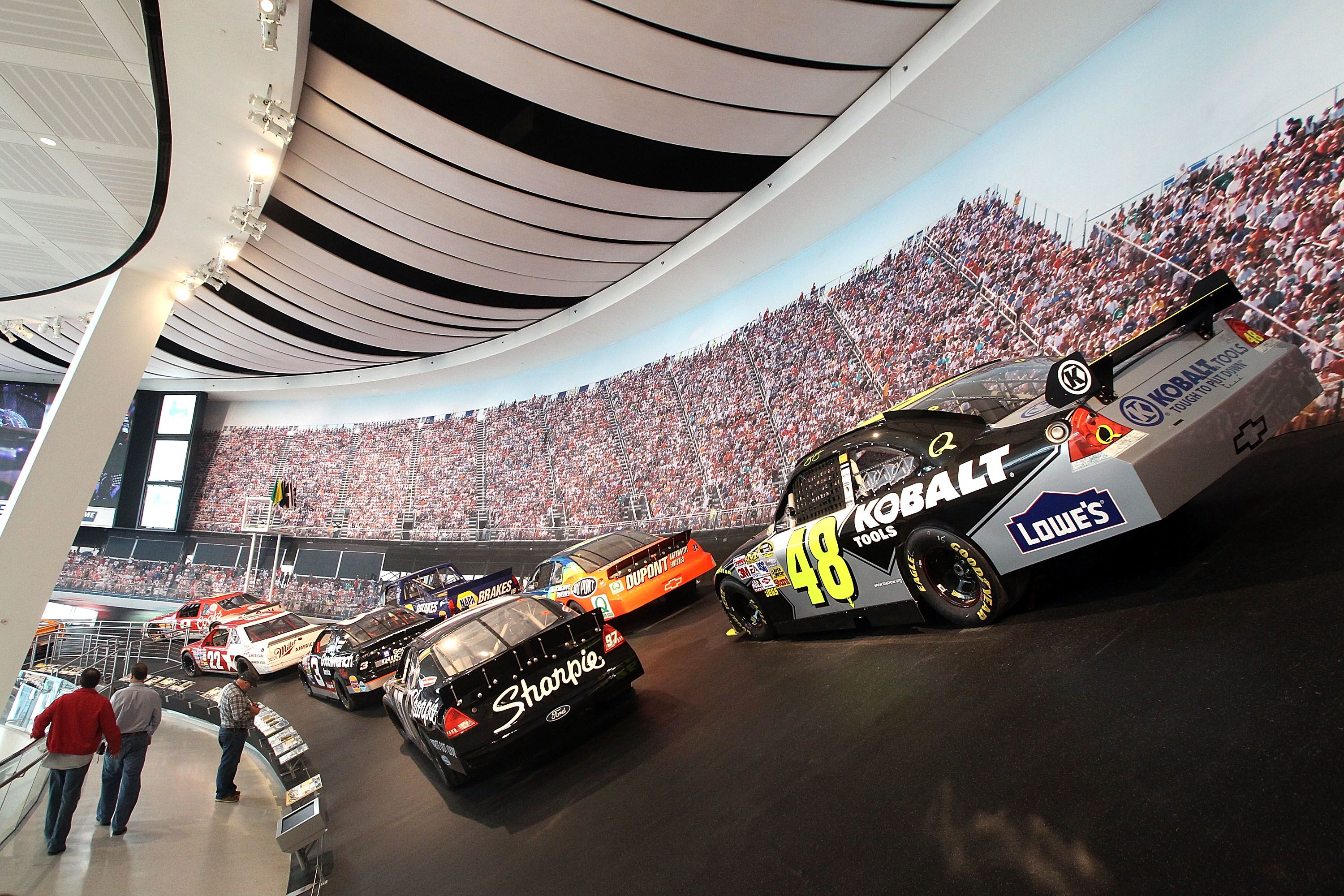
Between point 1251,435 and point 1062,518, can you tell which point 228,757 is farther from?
point 1251,435

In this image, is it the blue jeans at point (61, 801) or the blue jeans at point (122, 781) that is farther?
the blue jeans at point (122, 781)

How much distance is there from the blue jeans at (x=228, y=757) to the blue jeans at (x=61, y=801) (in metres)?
0.98

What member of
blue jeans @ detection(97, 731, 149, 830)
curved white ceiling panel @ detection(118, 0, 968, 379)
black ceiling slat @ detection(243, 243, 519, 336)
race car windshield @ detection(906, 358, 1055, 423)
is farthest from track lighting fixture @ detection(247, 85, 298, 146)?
race car windshield @ detection(906, 358, 1055, 423)

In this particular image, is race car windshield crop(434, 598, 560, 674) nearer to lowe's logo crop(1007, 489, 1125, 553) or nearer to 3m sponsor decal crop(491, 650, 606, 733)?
3m sponsor decal crop(491, 650, 606, 733)

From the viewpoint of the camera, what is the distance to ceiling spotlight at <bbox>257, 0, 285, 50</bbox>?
214 inches

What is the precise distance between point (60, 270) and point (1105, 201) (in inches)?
565

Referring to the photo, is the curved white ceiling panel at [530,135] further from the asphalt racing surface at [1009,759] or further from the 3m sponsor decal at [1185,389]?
the asphalt racing surface at [1009,759]

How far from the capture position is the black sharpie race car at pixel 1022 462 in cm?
290

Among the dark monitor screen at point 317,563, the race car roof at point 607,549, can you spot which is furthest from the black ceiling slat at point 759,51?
the dark monitor screen at point 317,563

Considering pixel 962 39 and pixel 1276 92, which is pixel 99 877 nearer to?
pixel 962 39

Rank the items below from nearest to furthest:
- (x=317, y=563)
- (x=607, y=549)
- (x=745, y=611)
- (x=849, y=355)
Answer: (x=745, y=611)
(x=607, y=549)
(x=849, y=355)
(x=317, y=563)

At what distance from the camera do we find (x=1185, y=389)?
308 centimetres

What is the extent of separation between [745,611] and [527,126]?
6.45 meters

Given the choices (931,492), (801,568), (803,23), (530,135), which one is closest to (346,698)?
(801,568)
